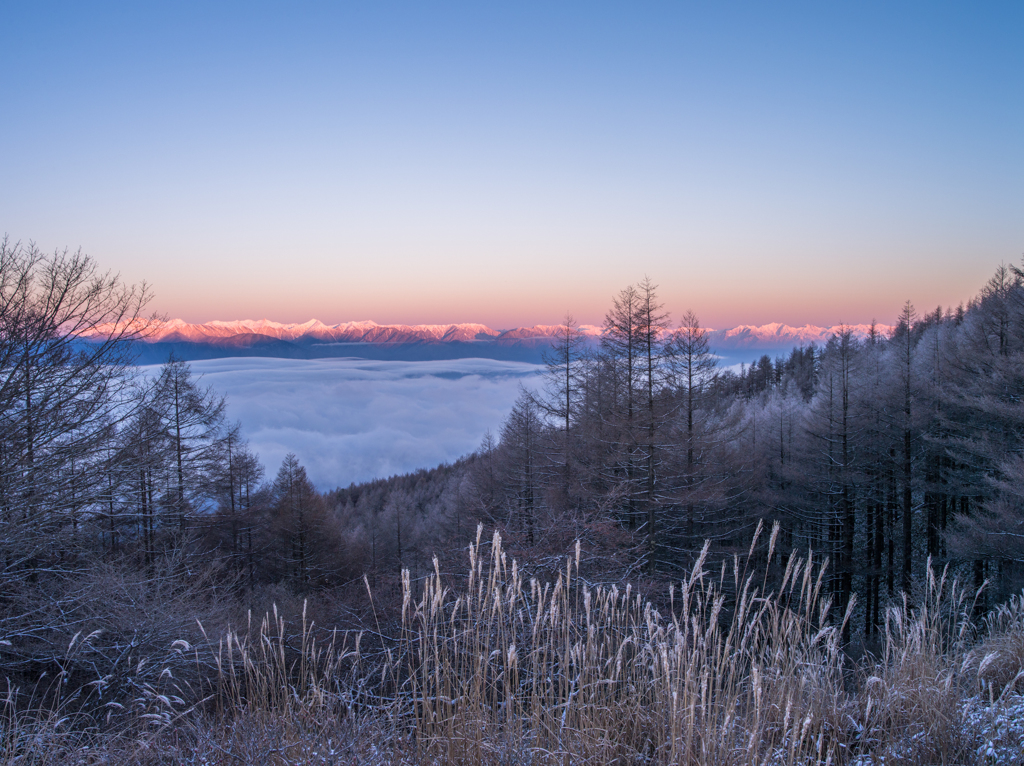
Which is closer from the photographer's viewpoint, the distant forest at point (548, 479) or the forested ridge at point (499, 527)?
the forested ridge at point (499, 527)

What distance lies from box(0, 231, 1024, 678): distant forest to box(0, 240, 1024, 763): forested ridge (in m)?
0.11

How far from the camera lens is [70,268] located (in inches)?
544

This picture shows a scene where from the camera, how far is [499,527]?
9.89 meters

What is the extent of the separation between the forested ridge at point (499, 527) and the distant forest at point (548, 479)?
115 mm

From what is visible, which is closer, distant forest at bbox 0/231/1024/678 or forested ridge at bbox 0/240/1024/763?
forested ridge at bbox 0/240/1024/763

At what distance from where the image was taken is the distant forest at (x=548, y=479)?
36.2 ft

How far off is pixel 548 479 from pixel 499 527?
1023 cm

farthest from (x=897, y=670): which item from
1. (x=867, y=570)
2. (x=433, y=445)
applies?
(x=433, y=445)

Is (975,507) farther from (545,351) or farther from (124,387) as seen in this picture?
(124,387)

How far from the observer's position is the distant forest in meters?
11.0

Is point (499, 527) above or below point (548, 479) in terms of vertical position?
above

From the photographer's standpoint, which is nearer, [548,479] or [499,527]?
[499,527]

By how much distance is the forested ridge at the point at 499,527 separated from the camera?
125 inches

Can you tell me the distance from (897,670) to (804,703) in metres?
0.76
